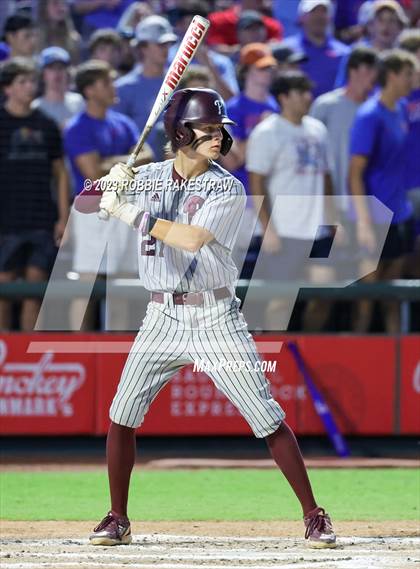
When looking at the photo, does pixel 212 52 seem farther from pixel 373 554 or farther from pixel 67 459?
pixel 373 554

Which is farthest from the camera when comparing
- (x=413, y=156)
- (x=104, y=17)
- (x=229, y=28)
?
(x=104, y=17)

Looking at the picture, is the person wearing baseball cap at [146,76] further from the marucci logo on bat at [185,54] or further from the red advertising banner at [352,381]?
the marucci logo on bat at [185,54]

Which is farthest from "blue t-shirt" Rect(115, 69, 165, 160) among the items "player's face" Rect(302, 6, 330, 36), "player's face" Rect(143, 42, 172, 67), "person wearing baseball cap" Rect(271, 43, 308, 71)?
"player's face" Rect(302, 6, 330, 36)

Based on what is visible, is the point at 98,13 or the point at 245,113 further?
the point at 98,13

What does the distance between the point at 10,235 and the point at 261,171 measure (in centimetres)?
186

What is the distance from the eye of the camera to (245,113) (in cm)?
943

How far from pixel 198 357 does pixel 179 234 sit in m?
0.57

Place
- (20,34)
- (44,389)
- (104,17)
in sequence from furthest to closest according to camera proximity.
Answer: (104,17)
(20,34)
(44,389)

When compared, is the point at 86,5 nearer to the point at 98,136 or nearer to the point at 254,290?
the point at 98,136

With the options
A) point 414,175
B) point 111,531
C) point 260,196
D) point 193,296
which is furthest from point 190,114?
point 414,175

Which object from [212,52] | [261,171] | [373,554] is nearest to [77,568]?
[373,554]

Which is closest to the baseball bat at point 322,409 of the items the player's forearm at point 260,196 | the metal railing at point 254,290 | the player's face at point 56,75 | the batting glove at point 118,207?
the metal railing at point 254,290

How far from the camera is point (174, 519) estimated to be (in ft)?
21.0

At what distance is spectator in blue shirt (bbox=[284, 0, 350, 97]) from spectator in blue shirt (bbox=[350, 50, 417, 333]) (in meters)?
1.34
